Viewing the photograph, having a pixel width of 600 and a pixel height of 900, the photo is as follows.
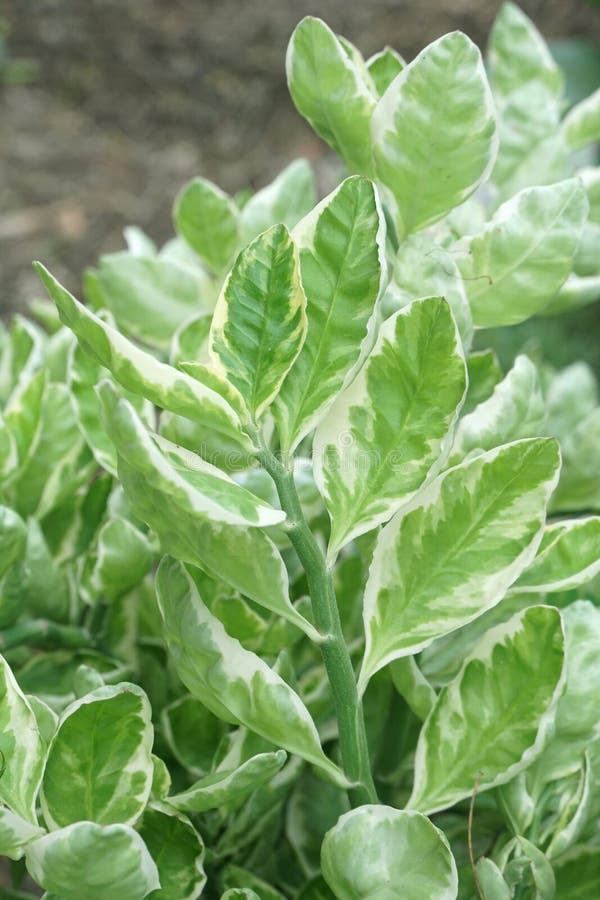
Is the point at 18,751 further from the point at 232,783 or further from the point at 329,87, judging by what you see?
the point at 329,87

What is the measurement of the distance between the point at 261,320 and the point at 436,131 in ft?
0.39

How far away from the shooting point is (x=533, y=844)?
49cm

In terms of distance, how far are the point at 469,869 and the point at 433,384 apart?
0.26m

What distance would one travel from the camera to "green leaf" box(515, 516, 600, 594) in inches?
19.7

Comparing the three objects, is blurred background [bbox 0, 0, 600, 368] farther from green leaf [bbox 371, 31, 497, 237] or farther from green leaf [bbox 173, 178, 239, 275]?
green leaf [bbox 371, 31, 497, 237]

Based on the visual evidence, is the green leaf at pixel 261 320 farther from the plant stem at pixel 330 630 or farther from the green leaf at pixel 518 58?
the green leaf at pixel 518 58

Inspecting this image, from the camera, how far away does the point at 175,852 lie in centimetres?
50

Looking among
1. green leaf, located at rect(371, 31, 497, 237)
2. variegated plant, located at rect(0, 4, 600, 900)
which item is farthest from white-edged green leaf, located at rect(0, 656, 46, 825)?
green leaf, located at rect(371, 31, 497, 237)

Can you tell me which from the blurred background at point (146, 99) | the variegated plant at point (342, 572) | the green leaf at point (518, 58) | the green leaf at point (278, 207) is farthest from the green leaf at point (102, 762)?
the blurred background at point (146, 99)

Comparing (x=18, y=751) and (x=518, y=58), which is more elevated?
(x=518, y=58)

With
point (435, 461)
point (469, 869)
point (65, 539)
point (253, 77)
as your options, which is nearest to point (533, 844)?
point (469, 869)

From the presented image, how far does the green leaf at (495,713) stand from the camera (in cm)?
45

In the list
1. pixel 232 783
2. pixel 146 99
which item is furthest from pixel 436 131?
pixel 146 99

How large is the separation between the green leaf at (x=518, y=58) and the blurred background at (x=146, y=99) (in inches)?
73.1
